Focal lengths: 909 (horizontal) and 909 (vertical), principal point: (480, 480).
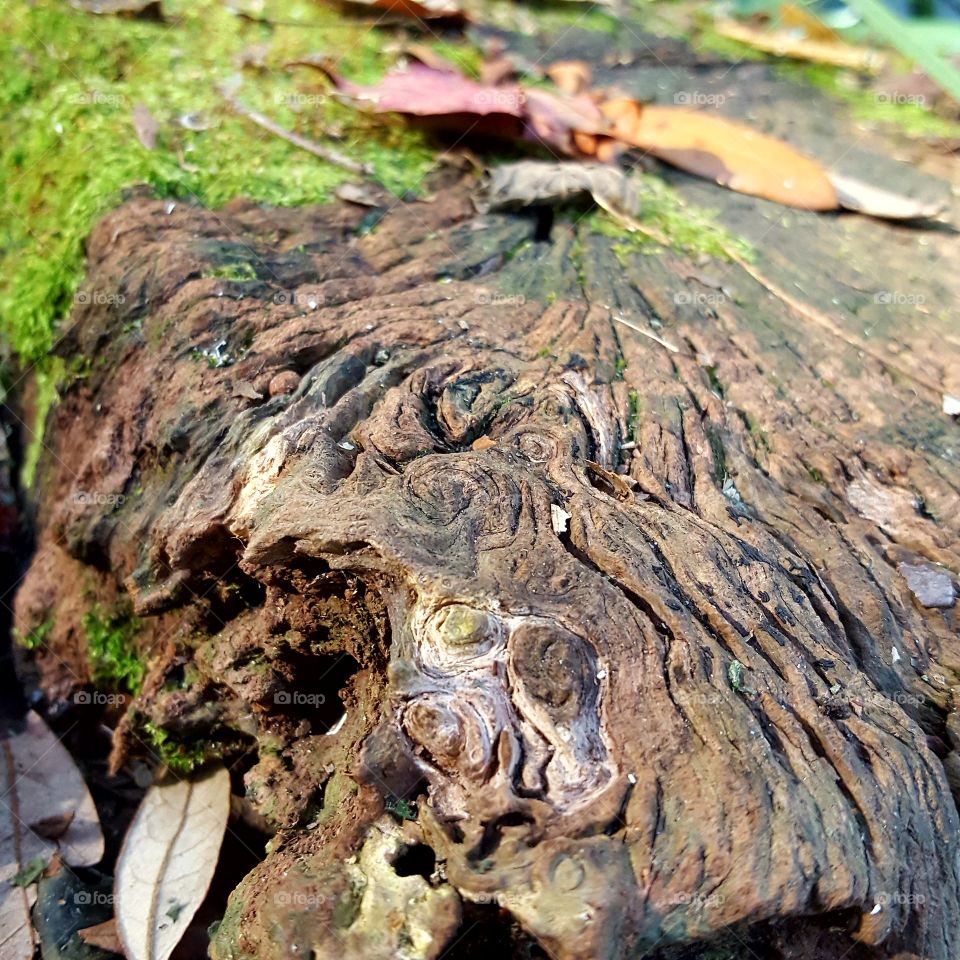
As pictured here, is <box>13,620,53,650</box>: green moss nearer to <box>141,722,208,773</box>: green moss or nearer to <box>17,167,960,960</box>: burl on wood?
<box>17,167,960,960</box>: burl on wood

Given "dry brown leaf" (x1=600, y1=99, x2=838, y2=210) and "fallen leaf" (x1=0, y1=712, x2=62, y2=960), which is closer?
"fallen leaf" (x1=0, y1=712, x2=62, y2=960)

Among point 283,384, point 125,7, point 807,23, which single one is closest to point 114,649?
point 283,384

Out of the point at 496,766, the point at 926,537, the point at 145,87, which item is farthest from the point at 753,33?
the point at 496,766

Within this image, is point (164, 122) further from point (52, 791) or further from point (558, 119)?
point (52, 791)

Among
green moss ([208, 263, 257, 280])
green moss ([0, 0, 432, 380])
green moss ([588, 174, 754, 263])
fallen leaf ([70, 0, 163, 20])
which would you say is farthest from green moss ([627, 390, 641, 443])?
fallen leaf ([70, 0, 163, 20])

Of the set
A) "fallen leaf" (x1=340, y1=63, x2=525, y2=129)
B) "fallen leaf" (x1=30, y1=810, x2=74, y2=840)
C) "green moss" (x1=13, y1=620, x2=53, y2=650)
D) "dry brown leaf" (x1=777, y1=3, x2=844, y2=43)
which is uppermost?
"dry brown leaf" (x1=777, y1=3, x2=844, y2=43)
